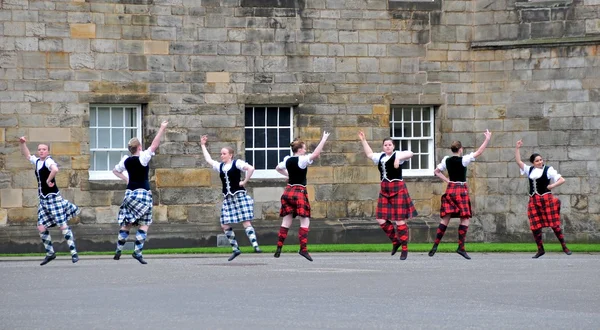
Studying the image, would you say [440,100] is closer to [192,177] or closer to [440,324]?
[192,177]

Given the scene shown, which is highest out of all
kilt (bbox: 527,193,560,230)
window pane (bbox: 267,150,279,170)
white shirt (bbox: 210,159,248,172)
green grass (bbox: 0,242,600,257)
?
window pane (bbox: 267,150,279,170)

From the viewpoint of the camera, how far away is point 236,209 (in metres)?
17.8

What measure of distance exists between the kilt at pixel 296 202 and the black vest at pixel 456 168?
7.41ft

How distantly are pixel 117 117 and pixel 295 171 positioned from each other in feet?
18.5

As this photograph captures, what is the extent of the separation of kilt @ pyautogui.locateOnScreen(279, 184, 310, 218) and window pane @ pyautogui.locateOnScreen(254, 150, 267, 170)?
17.8 feet

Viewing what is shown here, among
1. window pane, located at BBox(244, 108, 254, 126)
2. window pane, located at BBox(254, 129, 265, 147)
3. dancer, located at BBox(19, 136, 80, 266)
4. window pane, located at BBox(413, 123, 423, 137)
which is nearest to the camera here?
dancer, located at BBox(19, 136, 80, 266)

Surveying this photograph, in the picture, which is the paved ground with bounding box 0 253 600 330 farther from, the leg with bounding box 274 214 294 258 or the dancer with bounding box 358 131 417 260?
the dancer with bounding box 358 131 417 260

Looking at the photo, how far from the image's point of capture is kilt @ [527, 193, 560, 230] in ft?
62.1

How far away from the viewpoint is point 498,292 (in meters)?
12.3

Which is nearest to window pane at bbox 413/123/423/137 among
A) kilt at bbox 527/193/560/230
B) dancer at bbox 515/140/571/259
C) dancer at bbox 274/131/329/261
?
dancer at bbox 515/140/571/259

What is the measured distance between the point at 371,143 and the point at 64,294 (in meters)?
11.8

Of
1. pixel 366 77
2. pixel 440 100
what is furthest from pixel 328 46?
pixel 440 100

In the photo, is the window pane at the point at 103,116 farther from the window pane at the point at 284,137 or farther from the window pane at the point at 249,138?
the window pane at the point at 284,137

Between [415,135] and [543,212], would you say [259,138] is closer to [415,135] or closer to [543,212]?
[415,135]
